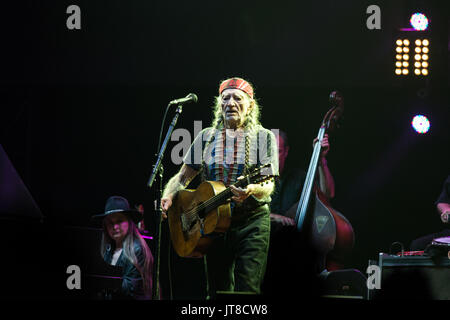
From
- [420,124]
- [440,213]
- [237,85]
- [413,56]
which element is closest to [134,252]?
[237,85]

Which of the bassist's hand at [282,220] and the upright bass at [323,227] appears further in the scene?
the bassist's hand at [282,220]

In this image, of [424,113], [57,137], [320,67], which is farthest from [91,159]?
[424,113]

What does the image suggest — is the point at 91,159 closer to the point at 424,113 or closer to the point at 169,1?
the point at 169,1

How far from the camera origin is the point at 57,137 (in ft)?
20.6

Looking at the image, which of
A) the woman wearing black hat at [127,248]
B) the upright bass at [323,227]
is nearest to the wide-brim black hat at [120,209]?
the woman wearing black hat at [127,248]

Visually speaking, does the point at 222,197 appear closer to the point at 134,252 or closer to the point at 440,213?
the point at 134,252

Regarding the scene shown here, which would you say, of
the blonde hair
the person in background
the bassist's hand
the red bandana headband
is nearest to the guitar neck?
the red bandana headband

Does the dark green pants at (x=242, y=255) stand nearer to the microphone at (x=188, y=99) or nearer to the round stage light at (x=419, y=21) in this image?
the microphone at (x=188, y=99)

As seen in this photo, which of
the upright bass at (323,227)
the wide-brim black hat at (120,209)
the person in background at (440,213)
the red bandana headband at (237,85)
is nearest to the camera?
the red bandana headband at (237,85)

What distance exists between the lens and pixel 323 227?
5.61 metres

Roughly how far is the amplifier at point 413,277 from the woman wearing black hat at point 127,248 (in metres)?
2.08

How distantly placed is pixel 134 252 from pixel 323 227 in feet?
5.72

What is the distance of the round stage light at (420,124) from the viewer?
597cm

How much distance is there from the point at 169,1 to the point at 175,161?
5.25ft
